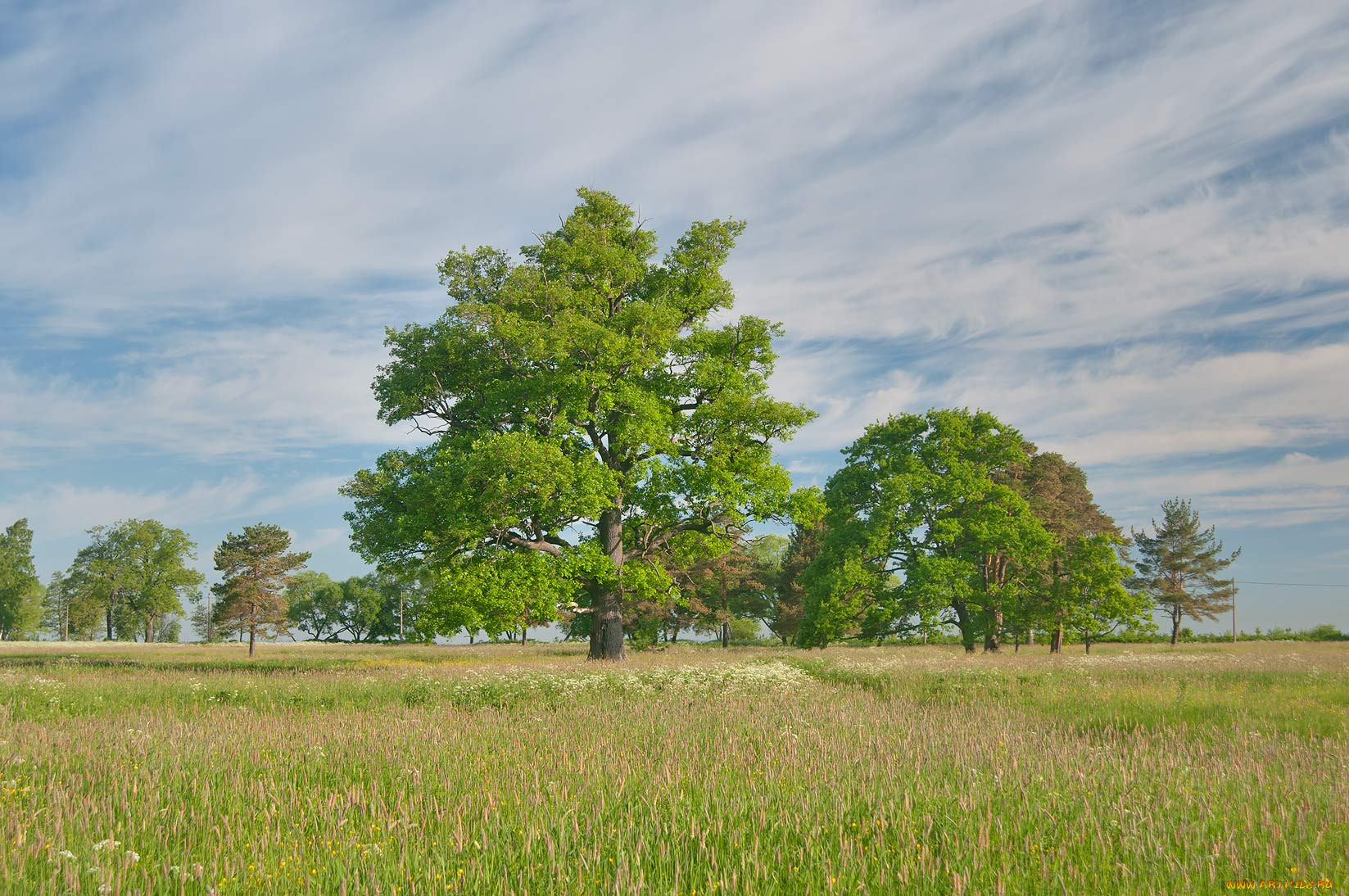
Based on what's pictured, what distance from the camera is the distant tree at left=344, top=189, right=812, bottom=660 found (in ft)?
68.0

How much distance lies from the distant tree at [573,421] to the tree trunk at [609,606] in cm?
6

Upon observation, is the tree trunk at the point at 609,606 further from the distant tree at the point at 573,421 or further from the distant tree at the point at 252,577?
the distant tree at the point at 252,577

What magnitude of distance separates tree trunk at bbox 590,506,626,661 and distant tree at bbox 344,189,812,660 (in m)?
0.06

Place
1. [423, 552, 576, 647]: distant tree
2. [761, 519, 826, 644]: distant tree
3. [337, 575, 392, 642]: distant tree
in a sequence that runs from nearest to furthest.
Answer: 1. [423, 552, 576, 647]: distant tree
2. [761, 519, 826, 644]: distant tree
3. [337, 575, 392, 642]: distant tree

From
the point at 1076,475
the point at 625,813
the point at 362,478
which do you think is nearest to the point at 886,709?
the point at 625,813

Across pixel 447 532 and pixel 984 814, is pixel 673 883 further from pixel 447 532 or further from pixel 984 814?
pixel 447 532

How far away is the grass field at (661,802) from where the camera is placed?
3938mm

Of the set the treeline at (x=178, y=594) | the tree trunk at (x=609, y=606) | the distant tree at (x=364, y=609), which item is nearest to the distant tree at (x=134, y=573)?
the treeline at (x=178, y=594)

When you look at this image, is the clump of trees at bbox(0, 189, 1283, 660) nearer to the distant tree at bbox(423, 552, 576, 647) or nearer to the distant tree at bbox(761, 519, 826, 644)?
the distant tree at bbox(423, 552, 576, 647)

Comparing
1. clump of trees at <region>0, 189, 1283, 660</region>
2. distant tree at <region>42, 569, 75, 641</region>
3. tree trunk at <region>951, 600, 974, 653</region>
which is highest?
clump of trees at <region>0, 189, 1283, 660</region>

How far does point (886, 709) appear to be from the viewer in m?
10.4

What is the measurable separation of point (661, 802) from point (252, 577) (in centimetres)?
5916

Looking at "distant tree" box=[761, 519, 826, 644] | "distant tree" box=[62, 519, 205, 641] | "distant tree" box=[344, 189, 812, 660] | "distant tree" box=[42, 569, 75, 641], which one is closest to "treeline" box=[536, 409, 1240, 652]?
"distant tree" box=[344, 189, 812, 660]

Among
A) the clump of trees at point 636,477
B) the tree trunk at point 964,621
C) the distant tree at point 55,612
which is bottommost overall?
the distant tree at point 55,612
